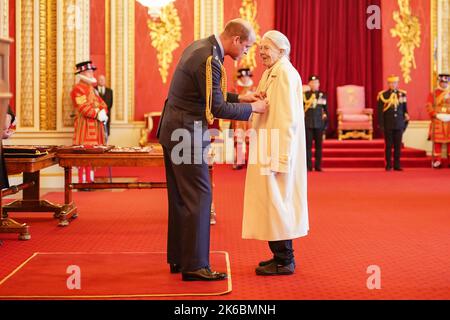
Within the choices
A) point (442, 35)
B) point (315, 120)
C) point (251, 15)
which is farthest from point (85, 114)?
Result: point (442, 35)

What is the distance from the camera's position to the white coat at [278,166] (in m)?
4.43

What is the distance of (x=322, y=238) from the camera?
600cm

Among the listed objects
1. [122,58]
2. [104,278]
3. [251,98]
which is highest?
[122,58]

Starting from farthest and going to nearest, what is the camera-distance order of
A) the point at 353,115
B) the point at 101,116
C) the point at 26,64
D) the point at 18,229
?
the point at 353,115, the point at 26,64, the point at 101,116, the point at 18,229

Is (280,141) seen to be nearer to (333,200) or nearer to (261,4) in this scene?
(333,200)

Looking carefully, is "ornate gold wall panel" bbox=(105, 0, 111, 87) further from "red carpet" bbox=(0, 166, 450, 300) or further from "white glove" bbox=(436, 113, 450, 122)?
"white glove" bbox=(436, 113, 450, 122)

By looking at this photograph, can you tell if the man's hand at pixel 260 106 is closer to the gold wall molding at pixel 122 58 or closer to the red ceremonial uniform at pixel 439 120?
the red ceremonial uniform at pixel 439 120

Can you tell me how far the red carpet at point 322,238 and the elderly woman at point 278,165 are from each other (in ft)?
0.88

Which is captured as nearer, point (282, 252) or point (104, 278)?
point (104, 278)

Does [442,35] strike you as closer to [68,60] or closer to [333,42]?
[333,42]

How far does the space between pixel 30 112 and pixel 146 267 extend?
530 centimetres

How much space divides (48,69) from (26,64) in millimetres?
287

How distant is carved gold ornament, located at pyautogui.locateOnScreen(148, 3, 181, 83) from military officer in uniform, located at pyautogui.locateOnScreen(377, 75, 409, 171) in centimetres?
426

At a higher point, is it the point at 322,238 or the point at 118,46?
the point at 118,46
